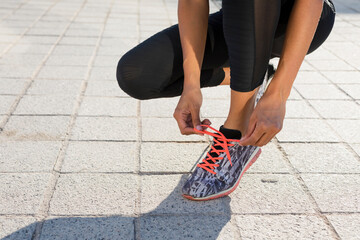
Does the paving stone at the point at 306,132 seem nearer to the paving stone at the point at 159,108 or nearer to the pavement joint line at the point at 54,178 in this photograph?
the paving stone at the point at 159,108

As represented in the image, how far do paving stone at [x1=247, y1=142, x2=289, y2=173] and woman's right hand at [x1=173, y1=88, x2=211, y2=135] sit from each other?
1.48 feet

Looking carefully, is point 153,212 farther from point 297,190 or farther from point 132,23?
point 132,23

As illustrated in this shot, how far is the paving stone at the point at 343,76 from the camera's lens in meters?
3.48

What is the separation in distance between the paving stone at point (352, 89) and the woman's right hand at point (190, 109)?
1.70 m

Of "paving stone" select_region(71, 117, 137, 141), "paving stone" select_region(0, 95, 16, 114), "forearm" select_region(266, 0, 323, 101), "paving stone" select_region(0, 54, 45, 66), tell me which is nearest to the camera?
"forearm" select_region(266, 0, 323, 101)

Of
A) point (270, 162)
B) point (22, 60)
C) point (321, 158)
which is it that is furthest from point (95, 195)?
point (22, 60)

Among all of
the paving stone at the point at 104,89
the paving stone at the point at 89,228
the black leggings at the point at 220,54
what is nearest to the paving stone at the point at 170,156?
the black leggings at the point at 220,54

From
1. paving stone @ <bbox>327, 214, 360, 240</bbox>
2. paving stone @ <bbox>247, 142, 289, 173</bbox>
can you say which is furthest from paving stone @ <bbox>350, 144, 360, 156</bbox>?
paving stone @ <bbox>327, 214, 360, 240</bbox>

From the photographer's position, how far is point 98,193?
75.7 inches

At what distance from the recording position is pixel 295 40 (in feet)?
5.35

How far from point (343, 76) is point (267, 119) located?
7.29ft

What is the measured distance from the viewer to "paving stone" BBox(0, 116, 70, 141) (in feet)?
7.94

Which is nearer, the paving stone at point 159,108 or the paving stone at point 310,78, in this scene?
the paving stone at point 159,108

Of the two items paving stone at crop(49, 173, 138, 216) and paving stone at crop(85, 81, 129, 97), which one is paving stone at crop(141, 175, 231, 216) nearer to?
paving stone at crop(49, 173, 138, 216)
